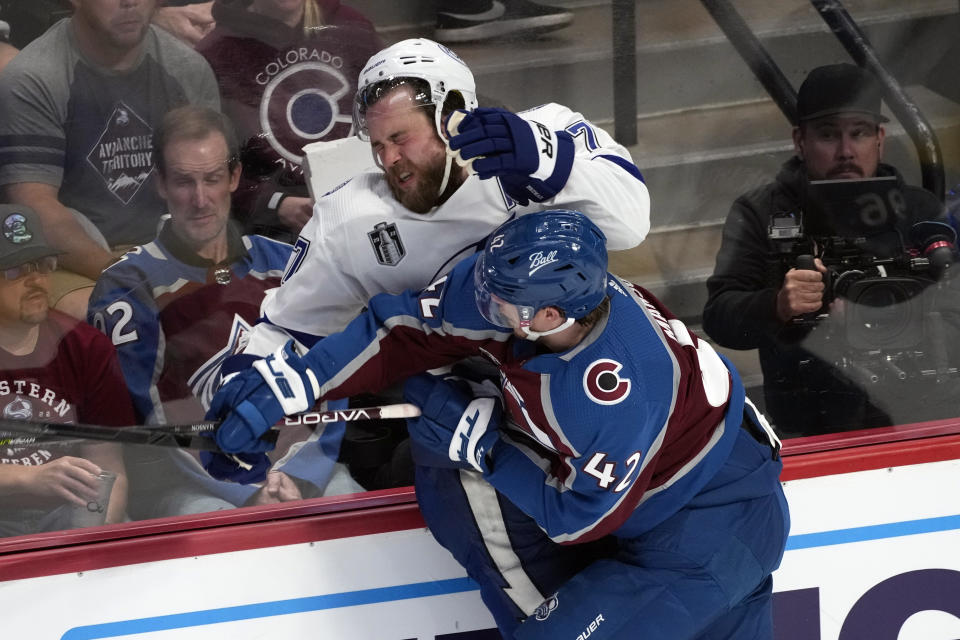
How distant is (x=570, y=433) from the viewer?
1.78m

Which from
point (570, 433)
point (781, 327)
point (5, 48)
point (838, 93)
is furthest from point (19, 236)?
point (838, 93)

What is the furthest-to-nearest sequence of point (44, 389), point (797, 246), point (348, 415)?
point (797, 246) → point (44, 389) → point (348, 415)

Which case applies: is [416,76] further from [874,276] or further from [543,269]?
[874,276]

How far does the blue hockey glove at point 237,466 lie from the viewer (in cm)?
197

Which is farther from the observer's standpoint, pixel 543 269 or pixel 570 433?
pixel 570 433

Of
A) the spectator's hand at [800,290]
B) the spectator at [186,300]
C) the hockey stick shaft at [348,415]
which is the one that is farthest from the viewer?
Result: the spectator's hand at [800,290]

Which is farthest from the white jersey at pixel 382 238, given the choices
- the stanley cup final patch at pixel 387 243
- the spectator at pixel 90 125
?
the spectator at pixel 90 125

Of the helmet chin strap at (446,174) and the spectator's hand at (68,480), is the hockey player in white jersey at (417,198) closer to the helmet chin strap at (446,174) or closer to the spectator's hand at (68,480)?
the helmet chin strap at (446,174)

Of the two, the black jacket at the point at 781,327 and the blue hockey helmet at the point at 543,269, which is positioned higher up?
the black jacket at the point at 781,327

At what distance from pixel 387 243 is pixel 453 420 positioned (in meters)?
0.35

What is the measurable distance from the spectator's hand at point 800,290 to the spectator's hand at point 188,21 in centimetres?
132

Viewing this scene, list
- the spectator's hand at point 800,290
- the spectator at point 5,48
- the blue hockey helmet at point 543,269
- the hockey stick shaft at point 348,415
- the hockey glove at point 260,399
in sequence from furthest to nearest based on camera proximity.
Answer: the spectator's hand at point 800,290
the spectator at point 5,48
the hockey stick shaft at point 348,415
the hockey glove at point 260,399
the blue hockey helmet at point 543,269

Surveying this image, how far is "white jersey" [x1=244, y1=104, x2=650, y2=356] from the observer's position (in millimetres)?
1979

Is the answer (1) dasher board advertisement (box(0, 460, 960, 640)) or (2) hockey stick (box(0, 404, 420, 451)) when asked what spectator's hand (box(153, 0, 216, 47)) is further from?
(1) dasher board advertisement (box(0, 460, 960, 640))
